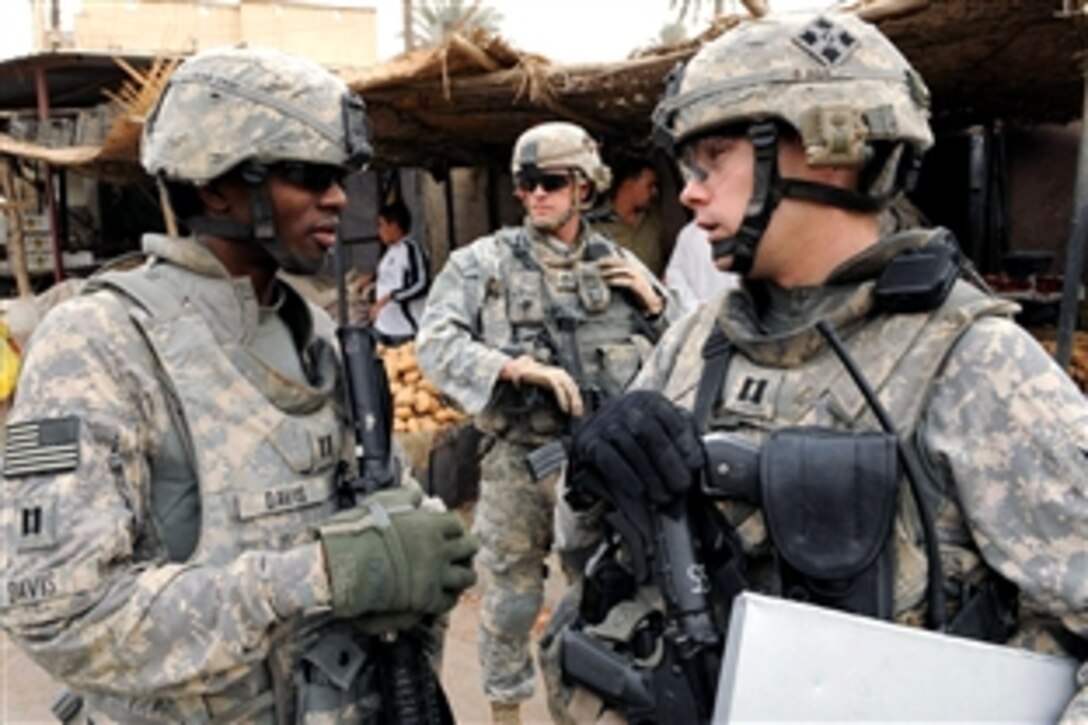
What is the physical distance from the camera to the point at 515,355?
3.73m

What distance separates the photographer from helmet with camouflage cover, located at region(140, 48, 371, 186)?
1886 millimetres

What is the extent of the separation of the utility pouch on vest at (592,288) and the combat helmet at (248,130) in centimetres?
189

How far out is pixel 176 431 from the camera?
1777mm

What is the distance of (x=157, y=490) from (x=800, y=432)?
1142 millimetres

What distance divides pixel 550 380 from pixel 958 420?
215 centimetres

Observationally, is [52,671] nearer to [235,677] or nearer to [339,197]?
[235,677]

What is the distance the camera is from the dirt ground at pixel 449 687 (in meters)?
4.16

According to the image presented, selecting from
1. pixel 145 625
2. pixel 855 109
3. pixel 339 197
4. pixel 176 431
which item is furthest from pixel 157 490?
pixel 855 109


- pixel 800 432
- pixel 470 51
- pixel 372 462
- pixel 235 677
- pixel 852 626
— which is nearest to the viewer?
pixel 852 626

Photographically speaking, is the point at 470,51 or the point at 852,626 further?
the point at 470,51

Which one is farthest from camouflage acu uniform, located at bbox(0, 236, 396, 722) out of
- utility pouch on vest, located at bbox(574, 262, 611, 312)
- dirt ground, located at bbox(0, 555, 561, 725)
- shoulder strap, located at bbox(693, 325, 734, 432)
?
dirt ground, located at bbox(0, 555, 561, 725)

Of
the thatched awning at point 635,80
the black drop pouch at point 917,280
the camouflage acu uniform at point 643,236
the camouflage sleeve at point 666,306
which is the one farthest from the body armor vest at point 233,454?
the camouflage acu uniform at point 643,236

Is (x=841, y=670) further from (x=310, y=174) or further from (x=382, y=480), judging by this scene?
(x=310, y=174)

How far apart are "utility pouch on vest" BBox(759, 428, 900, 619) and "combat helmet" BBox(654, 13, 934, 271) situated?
38 cm
